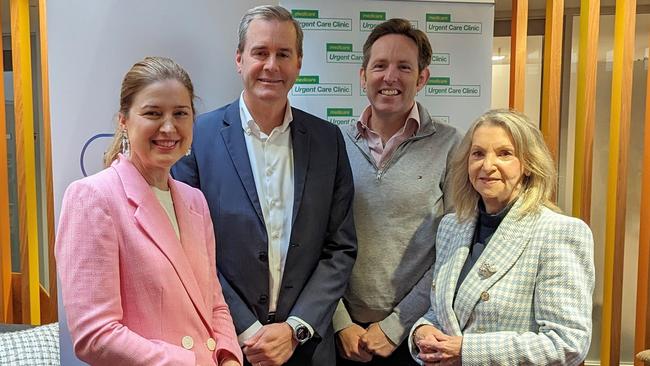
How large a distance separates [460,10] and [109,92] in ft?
5.72

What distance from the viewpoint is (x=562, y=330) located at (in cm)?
150

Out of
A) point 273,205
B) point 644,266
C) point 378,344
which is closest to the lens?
point 273,205

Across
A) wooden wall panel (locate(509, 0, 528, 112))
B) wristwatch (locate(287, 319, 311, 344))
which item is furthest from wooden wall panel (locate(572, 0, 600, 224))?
wristwatch (locate(287, 319, 311, 344))

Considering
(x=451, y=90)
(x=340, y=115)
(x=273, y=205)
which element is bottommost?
(x=273, y=205)

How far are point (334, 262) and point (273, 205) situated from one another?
295mm

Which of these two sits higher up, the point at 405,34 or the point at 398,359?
the point at 405,34

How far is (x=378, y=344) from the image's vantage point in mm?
2023

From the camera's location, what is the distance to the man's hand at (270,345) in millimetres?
1768

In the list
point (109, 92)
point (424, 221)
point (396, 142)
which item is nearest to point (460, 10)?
point (396, 142)

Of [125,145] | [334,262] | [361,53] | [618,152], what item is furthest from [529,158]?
[618,152]

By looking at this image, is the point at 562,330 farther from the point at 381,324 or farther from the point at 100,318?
the point at 100,318

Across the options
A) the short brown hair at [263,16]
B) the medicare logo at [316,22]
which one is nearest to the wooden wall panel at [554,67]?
the medicare logo at [316,22]

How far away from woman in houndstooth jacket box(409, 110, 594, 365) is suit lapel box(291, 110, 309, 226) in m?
0.52

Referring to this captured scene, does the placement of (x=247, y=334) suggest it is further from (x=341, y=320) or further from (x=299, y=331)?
(x=341, y=320)
